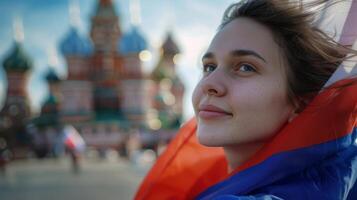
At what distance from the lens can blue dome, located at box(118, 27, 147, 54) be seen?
85.4 feet

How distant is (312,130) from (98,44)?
26.3 metres

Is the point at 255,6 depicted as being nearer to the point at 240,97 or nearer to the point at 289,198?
the point at 240,97

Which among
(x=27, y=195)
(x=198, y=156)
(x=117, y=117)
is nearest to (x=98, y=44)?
(x=117, y=117)

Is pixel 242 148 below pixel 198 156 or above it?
above

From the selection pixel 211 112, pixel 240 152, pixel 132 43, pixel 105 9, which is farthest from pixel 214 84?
pixel 105 9

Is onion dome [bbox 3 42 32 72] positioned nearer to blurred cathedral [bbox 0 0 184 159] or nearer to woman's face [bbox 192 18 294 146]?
blurred cathedral [bbox 0 0 184 159]

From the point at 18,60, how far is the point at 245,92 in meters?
27.3

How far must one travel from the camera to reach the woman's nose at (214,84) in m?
0.93

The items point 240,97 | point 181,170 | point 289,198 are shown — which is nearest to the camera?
point 289,198

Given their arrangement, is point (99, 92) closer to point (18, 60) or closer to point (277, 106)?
point (18, 60)

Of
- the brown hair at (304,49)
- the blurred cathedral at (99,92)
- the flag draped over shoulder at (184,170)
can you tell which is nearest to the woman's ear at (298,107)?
the brown hair at (304,49)

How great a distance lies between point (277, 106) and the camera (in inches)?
36.9

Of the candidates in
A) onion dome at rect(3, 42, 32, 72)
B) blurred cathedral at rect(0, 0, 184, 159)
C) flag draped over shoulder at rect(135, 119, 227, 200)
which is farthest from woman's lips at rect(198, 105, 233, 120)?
onion dome at rect(3, 42, 32, 72)

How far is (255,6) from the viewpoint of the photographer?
102 cm
